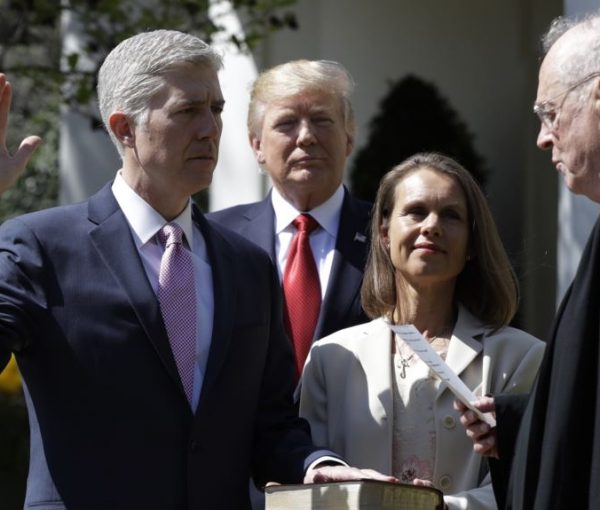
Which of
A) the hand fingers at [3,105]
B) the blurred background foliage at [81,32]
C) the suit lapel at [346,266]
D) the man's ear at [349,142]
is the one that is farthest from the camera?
the blurred background foliage at [81,32]

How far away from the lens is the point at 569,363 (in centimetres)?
336

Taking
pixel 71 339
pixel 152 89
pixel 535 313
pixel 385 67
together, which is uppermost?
pixel 152 89

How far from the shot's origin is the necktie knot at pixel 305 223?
5398 mm

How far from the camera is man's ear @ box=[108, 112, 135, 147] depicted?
433cm

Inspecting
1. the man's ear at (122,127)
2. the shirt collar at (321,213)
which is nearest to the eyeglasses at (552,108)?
the man's ear at (122,127)

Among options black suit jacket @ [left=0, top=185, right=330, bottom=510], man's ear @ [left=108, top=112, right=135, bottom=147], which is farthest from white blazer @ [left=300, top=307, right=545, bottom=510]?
man's ear @ [left=108, top=112, right=135, bottom=147]

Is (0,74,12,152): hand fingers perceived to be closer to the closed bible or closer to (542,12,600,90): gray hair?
the closed bible

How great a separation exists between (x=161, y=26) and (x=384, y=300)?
148 inches

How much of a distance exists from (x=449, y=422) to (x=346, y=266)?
1.00 meters

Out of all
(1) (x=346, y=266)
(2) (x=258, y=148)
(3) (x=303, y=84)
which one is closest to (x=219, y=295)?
(1) (x=346, y=266)

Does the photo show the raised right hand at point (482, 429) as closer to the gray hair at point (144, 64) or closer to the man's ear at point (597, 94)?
the man's ear at point (597, 94)

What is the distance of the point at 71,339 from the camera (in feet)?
13.1

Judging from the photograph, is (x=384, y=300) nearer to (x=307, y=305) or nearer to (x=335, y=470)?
(x=307, y=305)

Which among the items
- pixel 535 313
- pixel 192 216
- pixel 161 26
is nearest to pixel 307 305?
pixel 192 216
